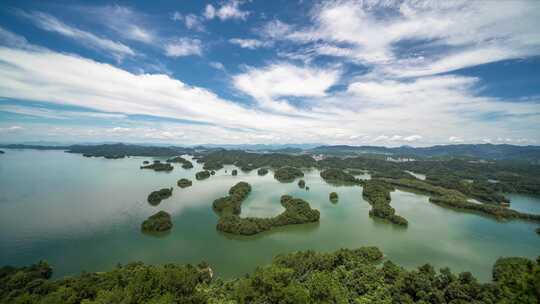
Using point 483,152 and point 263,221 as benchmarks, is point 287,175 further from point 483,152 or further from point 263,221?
point 483,152

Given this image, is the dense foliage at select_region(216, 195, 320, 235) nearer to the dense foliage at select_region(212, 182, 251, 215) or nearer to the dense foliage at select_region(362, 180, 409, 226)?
the dense foliage at select_region(212, 182, 251, 215)

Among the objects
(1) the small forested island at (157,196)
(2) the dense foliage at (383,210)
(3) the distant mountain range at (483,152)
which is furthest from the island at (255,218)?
(3) the distant mountain range at (483,152)

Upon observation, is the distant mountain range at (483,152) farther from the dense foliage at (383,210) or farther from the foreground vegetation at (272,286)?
the foreground vegetation at (272,286)

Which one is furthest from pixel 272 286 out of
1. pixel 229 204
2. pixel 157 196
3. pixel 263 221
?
pixel 157 196

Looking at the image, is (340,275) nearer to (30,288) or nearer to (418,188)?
(30,288)

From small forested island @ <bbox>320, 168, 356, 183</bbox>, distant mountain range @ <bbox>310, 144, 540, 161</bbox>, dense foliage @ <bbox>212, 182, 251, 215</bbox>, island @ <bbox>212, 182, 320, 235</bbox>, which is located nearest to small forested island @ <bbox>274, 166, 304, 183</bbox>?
small forested island @ <bbox>320, 168, 356, 183</bbox>

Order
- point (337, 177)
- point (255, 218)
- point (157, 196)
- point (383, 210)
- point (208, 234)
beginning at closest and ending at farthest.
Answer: point (208, 234), point (255, 218), point (383, 210), point (157, 196), point (337, 177)
